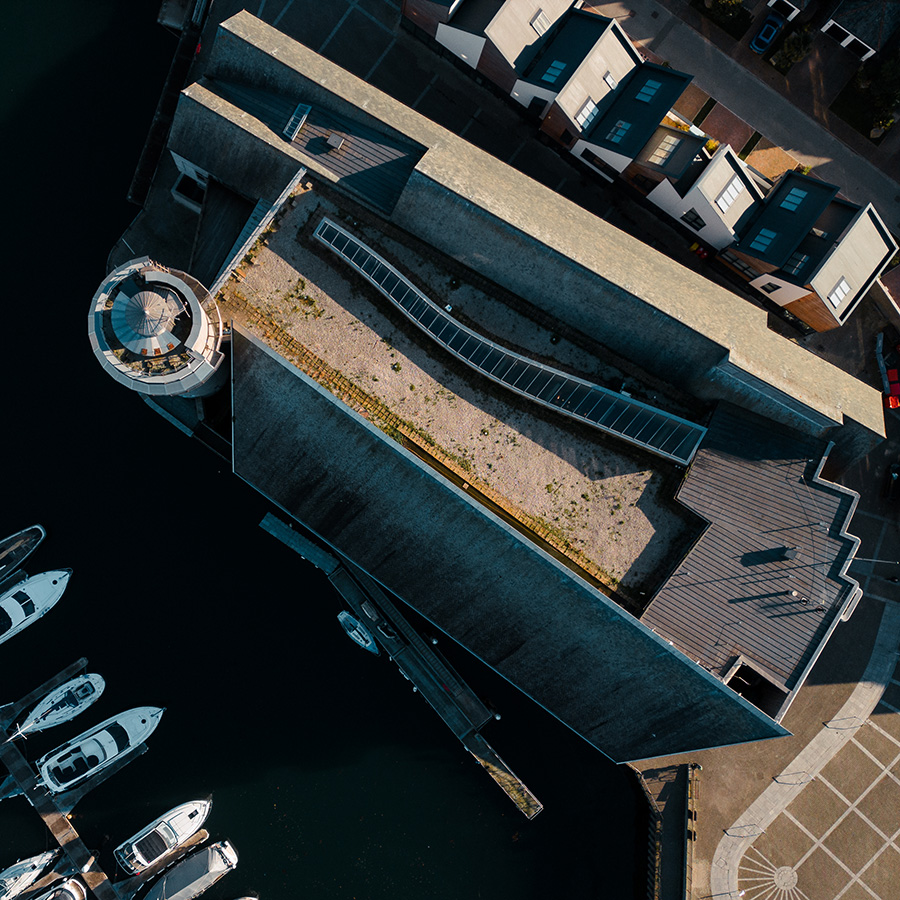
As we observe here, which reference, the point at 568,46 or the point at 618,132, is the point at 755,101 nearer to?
the point at 618,132

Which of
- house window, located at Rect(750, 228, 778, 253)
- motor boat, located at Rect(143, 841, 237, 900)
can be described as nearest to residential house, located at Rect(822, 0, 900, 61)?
house window, located at Rect(750, 228, 778, 253)

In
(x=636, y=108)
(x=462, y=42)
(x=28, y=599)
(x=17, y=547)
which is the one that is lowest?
(x=28, y=599)

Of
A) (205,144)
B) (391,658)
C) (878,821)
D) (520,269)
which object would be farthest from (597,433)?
(878,821)

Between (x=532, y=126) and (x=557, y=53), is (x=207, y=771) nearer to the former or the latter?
(x=532, y=126)

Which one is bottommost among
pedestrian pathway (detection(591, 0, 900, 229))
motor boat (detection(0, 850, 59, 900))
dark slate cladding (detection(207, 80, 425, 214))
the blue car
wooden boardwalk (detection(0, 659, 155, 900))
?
motor boat (detection(0, 850, 59, 900))

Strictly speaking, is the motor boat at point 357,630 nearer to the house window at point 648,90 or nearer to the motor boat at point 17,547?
the motor boat at point 17,547

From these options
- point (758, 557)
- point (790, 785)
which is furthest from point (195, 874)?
point (758, 557)

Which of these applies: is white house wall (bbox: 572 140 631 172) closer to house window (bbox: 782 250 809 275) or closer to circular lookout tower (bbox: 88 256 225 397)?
house window (bbox: 782 250 809 275)
